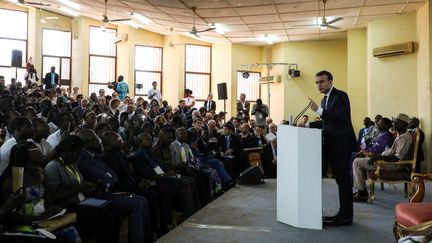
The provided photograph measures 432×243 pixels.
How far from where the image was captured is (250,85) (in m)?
15.5

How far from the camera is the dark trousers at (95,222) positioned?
3385 millimetres

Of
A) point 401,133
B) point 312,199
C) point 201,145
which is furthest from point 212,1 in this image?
point 312,199

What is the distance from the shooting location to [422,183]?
12.2 ft

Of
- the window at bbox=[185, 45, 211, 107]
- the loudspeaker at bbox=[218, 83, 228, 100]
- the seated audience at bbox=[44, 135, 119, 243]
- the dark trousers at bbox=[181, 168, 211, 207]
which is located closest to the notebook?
the seated audience at bbox=[44, 135, 119, 243]

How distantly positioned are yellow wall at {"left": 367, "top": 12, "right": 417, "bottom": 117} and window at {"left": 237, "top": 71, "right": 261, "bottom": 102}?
220 inches

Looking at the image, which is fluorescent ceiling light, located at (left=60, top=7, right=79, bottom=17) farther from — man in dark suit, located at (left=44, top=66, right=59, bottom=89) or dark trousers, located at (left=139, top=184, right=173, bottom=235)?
dark trousers, located at (left=139, top=184, right=173, bottom=235)

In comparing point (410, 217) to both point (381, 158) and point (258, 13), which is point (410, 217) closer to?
point (381, 158)

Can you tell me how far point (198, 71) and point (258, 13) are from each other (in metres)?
5.65

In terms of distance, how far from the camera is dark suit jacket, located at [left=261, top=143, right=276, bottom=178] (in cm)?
810

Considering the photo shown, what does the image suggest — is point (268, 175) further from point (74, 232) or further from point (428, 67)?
point (74, 232)

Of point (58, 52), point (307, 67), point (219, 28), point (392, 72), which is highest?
point (219, 28)

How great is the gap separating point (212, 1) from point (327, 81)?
5.77 meters

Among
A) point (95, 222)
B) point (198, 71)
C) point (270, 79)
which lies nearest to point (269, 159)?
point (95, 222)

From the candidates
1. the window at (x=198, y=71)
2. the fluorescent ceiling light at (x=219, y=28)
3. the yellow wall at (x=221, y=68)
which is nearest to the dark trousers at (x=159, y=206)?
the fluorescent ceiling light at (x=219, y=28)
